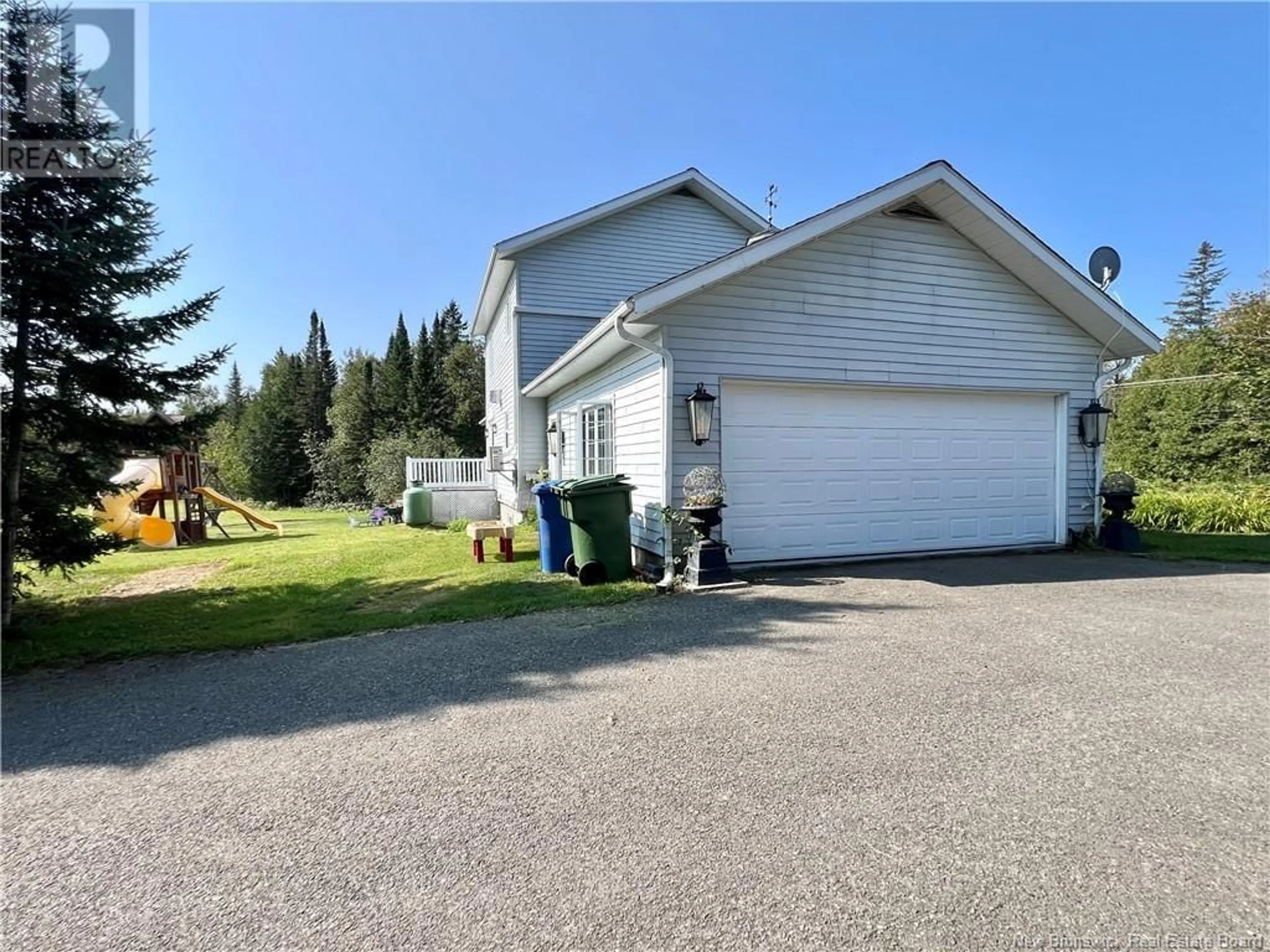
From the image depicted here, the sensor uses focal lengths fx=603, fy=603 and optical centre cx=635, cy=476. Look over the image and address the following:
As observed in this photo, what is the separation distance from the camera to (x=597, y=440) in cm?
969

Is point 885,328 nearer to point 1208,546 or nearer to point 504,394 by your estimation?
point 1208,546

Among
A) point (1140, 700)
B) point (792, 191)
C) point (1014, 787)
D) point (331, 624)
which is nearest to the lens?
point (1014, 787)

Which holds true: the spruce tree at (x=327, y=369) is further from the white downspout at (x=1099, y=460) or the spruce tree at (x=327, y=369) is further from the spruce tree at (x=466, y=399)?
the white downspout at (x=1099, y=460)

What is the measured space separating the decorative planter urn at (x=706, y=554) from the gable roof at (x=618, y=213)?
341 inches

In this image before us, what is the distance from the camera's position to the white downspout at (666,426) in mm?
6566

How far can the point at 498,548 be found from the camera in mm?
9805

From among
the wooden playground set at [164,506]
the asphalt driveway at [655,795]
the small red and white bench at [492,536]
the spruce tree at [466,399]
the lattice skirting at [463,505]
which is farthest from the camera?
the spruce tree at [466,399]

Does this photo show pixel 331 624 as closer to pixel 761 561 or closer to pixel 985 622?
pixel 761 561

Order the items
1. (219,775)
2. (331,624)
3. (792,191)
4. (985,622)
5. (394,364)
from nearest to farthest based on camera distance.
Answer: (219,775)
(985,622)
(331,624)
(792,191)
(394,364)

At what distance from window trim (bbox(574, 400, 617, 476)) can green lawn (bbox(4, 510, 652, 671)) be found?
1.63 m

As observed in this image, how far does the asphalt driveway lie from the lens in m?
1.80

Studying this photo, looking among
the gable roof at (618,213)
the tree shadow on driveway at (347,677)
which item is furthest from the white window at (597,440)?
the gable roof at (618,213)

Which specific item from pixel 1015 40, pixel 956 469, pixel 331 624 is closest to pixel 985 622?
pixel 956 469

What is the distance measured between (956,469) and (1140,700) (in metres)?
5.13
